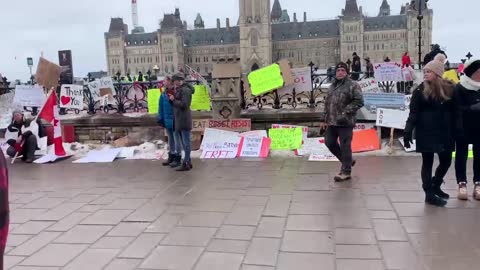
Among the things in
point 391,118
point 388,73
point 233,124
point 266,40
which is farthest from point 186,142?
point 266,40

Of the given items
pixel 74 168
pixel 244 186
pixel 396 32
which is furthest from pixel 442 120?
pixel 396 32

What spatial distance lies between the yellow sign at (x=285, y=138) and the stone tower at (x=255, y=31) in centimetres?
12497

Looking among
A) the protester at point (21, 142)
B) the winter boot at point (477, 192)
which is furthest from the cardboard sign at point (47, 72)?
the winter boot at point (477, 192)

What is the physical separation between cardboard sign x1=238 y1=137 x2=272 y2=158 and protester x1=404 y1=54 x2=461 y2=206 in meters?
4.56

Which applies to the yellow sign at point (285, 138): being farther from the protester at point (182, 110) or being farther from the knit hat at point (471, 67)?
the knit hat at point (471, 67)

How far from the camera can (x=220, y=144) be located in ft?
35.9

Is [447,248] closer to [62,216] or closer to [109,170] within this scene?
[62,216]

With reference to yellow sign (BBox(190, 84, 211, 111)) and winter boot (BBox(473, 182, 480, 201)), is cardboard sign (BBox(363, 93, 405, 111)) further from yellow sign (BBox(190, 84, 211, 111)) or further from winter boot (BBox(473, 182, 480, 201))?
winter boot (BBox(473, 182, 480, 201))

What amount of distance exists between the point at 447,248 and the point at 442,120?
6.31 feet

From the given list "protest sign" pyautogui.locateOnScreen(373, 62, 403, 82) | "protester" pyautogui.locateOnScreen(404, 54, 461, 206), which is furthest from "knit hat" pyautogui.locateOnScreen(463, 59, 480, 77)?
"protest sign" pyautogui.locateOnScreen(373, 62, 403, 82)

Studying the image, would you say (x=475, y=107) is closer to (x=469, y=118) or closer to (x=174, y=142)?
(x=469, y=118)

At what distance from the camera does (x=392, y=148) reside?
10328 mm

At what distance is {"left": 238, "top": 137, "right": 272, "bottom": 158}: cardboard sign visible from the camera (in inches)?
413

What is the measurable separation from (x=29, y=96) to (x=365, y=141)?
30.1ft
